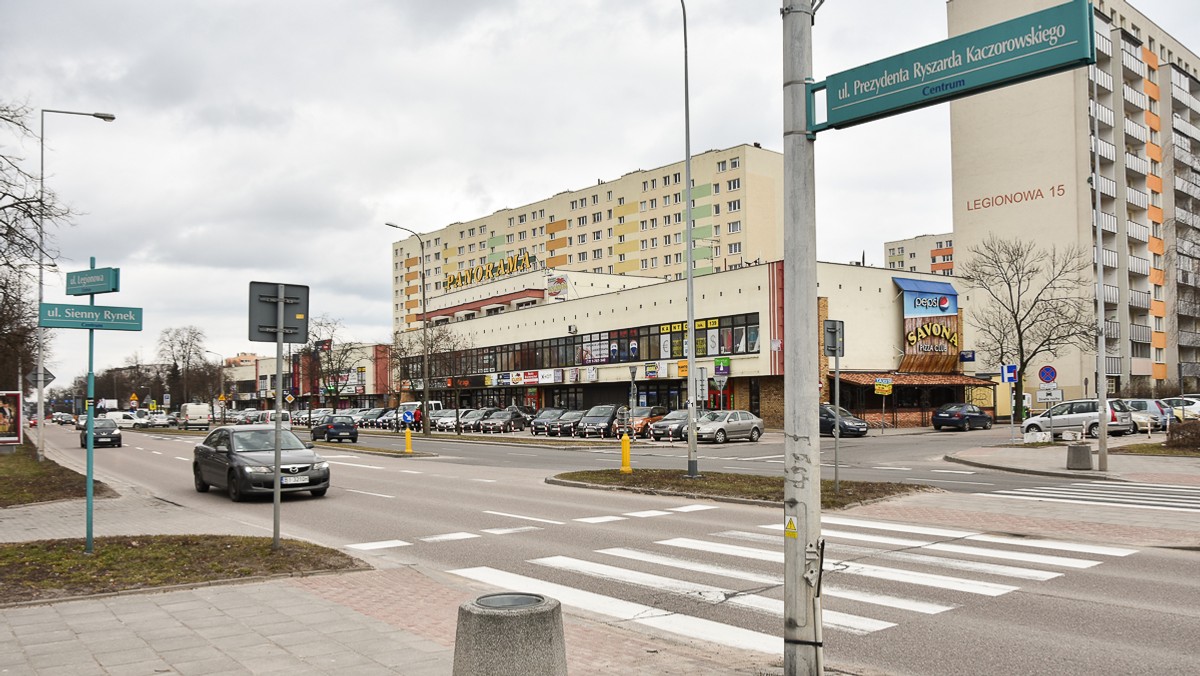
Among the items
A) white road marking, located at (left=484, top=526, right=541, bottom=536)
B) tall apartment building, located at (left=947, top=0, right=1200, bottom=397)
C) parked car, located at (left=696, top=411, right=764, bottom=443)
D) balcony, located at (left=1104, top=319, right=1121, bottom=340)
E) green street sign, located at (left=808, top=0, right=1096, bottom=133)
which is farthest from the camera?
balcony, located at (left=1104, top=319, right=1121, bottom=340)

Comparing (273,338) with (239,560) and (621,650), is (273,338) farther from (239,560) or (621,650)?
(621,650)

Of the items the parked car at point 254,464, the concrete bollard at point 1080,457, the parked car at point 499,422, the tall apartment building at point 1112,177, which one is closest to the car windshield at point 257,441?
the parked car at point 254,464

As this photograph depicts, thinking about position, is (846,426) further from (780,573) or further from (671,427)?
(780,573)

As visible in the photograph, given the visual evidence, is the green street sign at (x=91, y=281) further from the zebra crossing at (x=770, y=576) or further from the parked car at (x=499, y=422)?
the parked car at (x=499, y=422)

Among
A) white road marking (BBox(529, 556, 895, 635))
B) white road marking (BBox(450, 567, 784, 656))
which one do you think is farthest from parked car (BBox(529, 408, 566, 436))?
white road marking (BBox(450, 567, 784, 656))

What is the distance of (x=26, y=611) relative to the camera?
7.25 metres

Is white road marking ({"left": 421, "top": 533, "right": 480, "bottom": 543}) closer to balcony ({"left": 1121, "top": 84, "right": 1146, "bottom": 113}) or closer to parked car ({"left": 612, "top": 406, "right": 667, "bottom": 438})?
parked car ({"left": 612, "top": 406, "right": 667, "bottom": 438})

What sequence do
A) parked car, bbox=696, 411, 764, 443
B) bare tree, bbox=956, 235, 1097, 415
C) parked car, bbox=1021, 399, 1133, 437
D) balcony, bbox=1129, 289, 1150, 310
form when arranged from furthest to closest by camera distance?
balcony, bbox=1129, 289, 1150, 310 < bare tree, bbox=956, 235, 1097, 415 < parked car, bbox=696, 411, 764, 443 < parked car, bbox=1021, 399, 1133, 437

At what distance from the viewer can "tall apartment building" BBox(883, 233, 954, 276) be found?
128m

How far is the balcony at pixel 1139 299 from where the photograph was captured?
212 ft

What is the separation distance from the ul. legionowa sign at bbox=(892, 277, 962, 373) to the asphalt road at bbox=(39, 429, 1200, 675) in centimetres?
4161

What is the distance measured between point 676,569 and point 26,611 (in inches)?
238

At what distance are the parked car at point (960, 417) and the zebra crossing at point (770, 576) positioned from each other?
128ft

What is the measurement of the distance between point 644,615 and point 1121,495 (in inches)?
507
